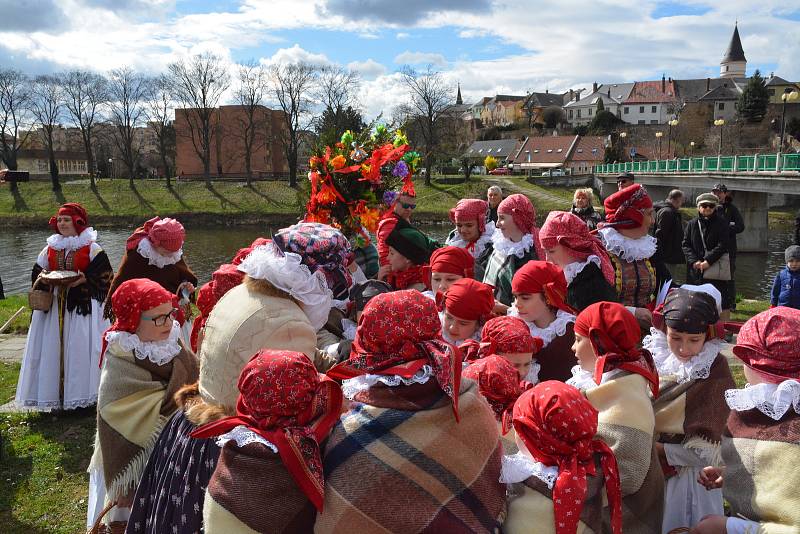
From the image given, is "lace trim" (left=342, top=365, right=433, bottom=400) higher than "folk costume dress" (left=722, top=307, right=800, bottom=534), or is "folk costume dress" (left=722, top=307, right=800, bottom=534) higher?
"lace trim" (left=342, top=365, right=433, bottom=400)

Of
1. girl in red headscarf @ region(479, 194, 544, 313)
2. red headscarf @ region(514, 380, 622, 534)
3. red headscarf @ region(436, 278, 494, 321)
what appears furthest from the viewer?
girl in red headscarf @ region(479, 194, 544, 313)

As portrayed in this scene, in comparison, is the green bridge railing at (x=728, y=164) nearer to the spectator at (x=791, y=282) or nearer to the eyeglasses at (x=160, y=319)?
the spectator at (x=791, y=282)

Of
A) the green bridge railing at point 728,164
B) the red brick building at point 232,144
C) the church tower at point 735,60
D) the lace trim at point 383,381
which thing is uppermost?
the church tower at point 735,60

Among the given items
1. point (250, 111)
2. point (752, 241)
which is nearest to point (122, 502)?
point (752, 241)

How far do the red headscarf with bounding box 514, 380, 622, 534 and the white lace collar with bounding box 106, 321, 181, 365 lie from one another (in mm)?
1893

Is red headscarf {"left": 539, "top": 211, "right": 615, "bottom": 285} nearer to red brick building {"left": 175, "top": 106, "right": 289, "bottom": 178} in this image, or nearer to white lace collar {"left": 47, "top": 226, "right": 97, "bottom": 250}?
white lace collar {"left": 47, "top": 226, "right": 97, "bottom": 250}

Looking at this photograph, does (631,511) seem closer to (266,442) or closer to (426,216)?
(266,442)

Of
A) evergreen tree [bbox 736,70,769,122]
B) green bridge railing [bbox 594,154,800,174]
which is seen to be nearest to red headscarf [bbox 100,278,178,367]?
green bridge railing [bbox 594,154,800,174]

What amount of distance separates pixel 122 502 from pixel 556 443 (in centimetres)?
217

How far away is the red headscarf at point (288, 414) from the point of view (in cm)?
177

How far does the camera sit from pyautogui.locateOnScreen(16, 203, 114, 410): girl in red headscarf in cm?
618

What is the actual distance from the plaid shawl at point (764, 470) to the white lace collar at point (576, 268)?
191 centimetres

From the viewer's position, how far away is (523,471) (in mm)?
2084

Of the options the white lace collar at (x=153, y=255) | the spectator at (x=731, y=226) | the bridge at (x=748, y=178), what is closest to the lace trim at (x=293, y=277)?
the white lace collar at (x=153, y=255)
